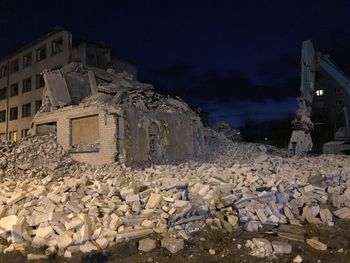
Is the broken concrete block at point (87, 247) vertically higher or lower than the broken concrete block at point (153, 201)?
lower

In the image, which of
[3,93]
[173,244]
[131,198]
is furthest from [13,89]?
[173,244]

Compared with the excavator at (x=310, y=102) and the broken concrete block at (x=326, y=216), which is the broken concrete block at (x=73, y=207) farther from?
the excavator at (x=310, y=102)

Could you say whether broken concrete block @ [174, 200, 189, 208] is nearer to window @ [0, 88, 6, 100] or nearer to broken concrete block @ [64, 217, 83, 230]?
broken concrete block @ [64, 217, 83, 230]

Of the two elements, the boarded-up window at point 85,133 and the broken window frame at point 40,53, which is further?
the broken window frame at point 40,53

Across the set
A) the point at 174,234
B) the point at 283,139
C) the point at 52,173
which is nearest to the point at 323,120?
the point at 283,139

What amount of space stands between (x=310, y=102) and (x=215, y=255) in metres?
12.5

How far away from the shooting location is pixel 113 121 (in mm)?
12539

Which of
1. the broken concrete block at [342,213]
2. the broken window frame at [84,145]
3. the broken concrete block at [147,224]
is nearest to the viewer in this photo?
the broken concrete block at [147,224]

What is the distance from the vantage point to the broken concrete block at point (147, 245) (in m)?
6.06

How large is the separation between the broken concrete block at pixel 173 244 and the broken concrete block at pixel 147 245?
154 millimetres

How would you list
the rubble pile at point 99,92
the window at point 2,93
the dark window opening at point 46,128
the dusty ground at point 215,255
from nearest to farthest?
the dusty ground at point 215,255 → the rubble pile at point 99,92 → the dark window opening at point 46,128 → the window at point 2,93

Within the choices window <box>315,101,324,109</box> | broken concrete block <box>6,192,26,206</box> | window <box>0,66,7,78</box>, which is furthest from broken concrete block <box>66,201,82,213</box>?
window <box>315,101,324,109</box>

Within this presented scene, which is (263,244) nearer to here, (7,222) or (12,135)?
(7,222)

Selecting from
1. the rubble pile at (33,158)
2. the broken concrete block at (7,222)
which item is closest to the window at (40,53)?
the rubble pile at (33,158)
